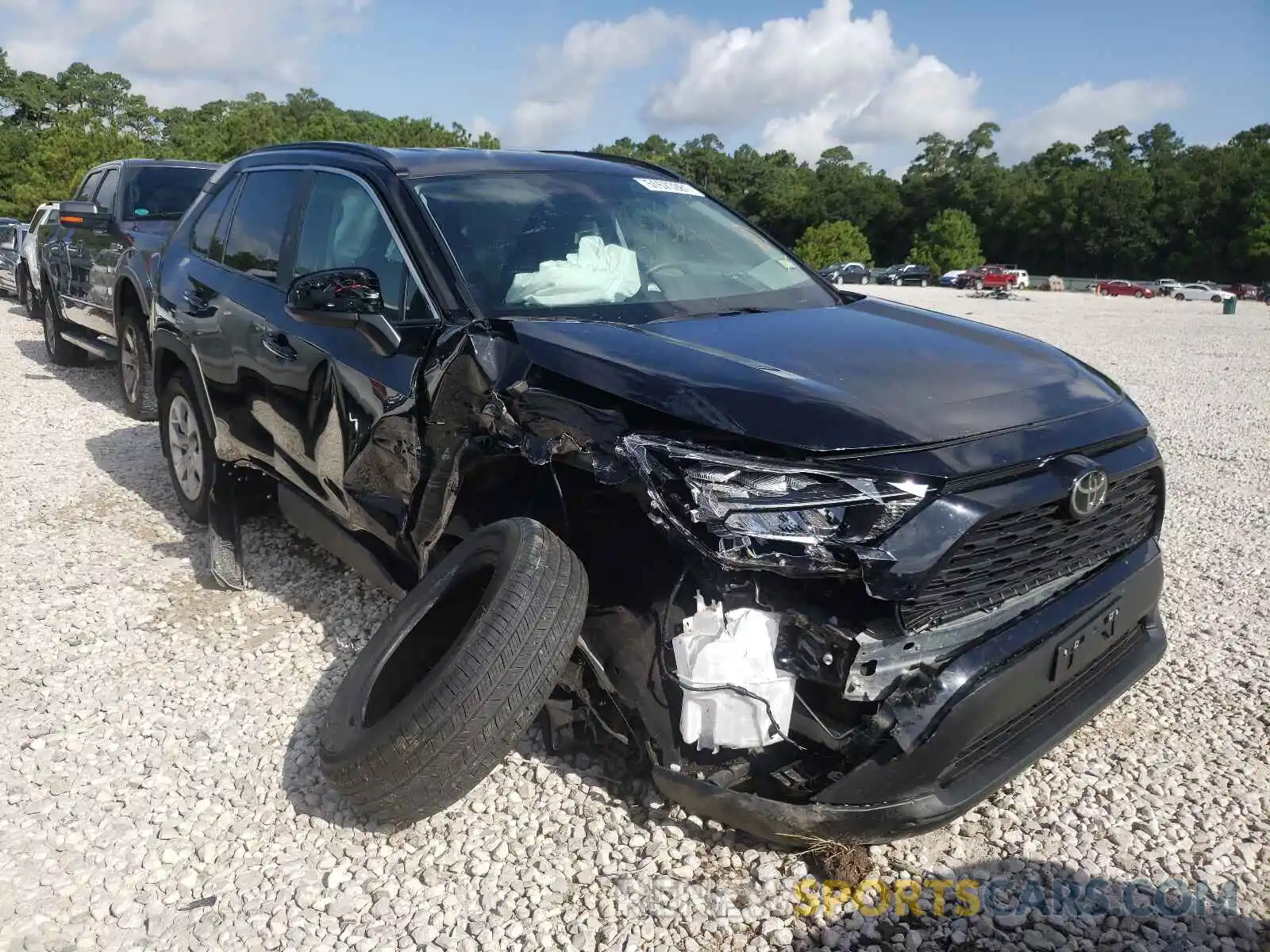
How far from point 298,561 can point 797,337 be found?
9.99 ft

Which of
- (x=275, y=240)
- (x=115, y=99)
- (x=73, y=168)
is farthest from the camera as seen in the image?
(x=115, y=99)

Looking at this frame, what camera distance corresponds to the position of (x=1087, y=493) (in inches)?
101

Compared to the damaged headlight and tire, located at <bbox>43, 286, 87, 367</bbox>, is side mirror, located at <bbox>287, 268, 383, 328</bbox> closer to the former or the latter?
the damaged headlight

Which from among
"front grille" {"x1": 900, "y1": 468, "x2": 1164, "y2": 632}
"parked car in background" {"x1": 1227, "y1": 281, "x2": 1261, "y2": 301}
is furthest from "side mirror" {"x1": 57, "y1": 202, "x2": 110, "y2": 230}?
"parked car in background" {"x1": 1227, "y1": 281, "x2": 1261, "y2": 301}

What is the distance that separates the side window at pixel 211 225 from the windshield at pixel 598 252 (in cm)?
186

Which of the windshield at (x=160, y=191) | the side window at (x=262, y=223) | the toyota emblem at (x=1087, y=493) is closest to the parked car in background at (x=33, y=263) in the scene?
the windshield at (x=160, y=191)

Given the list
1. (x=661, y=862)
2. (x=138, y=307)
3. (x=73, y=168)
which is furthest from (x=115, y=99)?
(x=661, y=862)

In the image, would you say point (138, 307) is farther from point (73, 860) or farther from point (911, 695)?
point (911, 695)

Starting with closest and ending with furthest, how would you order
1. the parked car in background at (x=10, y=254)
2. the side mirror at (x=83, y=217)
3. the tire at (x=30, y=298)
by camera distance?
the side mirror at (x=83, y=217) → the tire at (x=30, y=298) → the parked car in background at (x=10, y=254)

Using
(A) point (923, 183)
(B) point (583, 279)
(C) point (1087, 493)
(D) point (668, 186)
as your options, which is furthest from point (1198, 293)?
(C) point (1087, 493)

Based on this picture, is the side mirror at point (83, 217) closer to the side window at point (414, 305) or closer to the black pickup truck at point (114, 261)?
the black pickup truck at point (114, 261)

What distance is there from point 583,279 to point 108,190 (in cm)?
786

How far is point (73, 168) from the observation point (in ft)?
128

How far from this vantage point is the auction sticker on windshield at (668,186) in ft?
13.8
